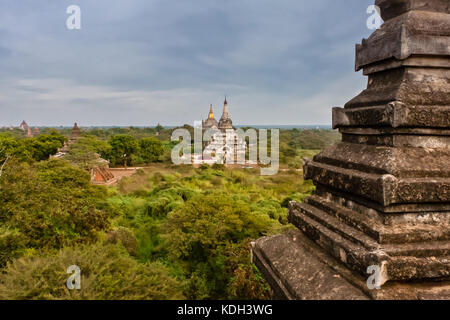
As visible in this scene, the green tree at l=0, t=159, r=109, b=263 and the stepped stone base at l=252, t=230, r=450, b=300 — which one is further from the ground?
the stepped stone base at l=252, t=230, r=450, b=300

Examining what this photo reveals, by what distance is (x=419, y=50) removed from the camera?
123 inches

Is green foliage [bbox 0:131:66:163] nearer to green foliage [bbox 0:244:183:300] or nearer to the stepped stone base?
green foliage [bbox 0:244:183:300]

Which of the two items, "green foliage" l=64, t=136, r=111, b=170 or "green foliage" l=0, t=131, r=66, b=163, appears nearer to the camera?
"green foliage" l=64, t=136, r=111, b=170

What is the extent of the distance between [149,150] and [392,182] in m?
47.2

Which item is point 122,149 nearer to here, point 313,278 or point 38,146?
point 38,146

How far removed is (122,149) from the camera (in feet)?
142

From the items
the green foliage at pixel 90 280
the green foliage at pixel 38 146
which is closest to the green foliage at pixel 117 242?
the green foliage at pixel 90 280

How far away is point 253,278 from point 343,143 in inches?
291

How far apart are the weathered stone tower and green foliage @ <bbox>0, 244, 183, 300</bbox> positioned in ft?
14.5

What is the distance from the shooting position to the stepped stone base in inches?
107

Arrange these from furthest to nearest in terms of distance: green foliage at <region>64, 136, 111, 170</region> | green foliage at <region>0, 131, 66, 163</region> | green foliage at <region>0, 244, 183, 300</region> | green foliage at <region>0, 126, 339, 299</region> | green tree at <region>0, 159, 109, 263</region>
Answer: green foliage at <region>0, 131, 66, 163</region>
green foliage at <region>64, 136, 111, 170</region>
green tree at <region>0, 159, 109, 263</region>
green foliage at <region>0, 126, 339, 299</region>
green foliage at <region>0, 244, 183, 300</region>

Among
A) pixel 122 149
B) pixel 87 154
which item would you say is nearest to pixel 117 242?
pixel 87 154

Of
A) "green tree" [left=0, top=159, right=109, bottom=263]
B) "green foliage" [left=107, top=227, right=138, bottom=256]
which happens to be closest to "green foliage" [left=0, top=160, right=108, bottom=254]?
"green tree" [left=0, top=159, right=109, bottom=263]
